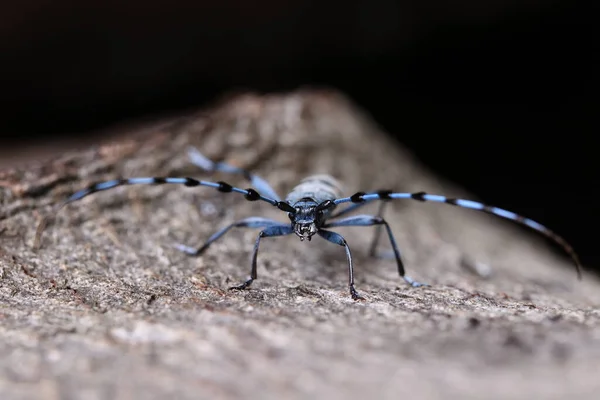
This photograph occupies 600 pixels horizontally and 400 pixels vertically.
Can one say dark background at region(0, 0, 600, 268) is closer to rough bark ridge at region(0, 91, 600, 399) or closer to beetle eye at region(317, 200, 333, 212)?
rough bark ridge at region(0, 91, 600, 399)

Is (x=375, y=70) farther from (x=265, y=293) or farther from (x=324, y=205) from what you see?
(x=265, y=293)

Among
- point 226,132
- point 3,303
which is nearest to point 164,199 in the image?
point 226,132

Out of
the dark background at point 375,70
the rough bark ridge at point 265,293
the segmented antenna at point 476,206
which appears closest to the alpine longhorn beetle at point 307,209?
the segmented antenna at point 476,206

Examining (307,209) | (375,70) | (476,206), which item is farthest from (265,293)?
(375,70)

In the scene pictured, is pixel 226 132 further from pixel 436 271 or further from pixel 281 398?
pixel 281 398

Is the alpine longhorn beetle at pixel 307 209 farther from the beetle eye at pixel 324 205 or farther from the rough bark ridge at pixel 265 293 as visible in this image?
the rough bark ridge at pixel 265 293

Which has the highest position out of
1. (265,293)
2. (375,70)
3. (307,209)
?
(375,70)
